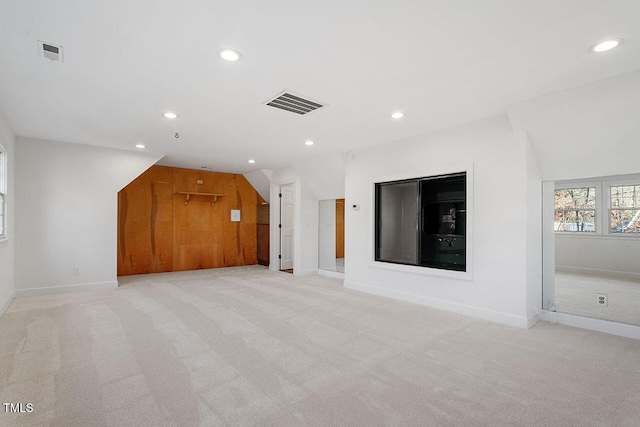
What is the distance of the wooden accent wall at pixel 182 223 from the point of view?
6.89m

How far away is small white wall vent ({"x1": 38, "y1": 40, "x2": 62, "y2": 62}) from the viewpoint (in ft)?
7.41

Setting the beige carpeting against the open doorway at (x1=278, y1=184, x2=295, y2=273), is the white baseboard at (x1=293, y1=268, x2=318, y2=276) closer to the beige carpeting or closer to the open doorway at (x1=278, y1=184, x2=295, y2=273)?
the open doorway at (x1=278, y1=184, x2=295, y2=273)

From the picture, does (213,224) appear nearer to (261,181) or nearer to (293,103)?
(261,181)

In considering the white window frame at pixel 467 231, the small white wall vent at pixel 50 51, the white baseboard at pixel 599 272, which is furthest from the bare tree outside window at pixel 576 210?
the small white wall vent at pixel 50 51

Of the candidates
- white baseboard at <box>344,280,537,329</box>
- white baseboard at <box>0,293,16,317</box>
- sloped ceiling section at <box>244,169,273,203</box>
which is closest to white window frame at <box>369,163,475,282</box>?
white baseboard at <box>344,280,537,329</box>

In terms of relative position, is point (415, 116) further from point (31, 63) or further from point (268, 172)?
point (268, 172)

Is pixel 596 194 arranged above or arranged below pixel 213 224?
above

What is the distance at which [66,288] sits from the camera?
519 centimetres

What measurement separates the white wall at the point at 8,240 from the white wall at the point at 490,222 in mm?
5369

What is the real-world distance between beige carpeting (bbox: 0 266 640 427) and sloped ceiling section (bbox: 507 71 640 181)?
73.1 inches

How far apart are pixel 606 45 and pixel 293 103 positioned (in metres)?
2.62

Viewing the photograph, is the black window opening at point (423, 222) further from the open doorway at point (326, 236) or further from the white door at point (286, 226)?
the white door at point (286, 226)

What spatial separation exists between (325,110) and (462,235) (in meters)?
2.46

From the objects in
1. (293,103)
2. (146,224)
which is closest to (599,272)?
(293,103)
